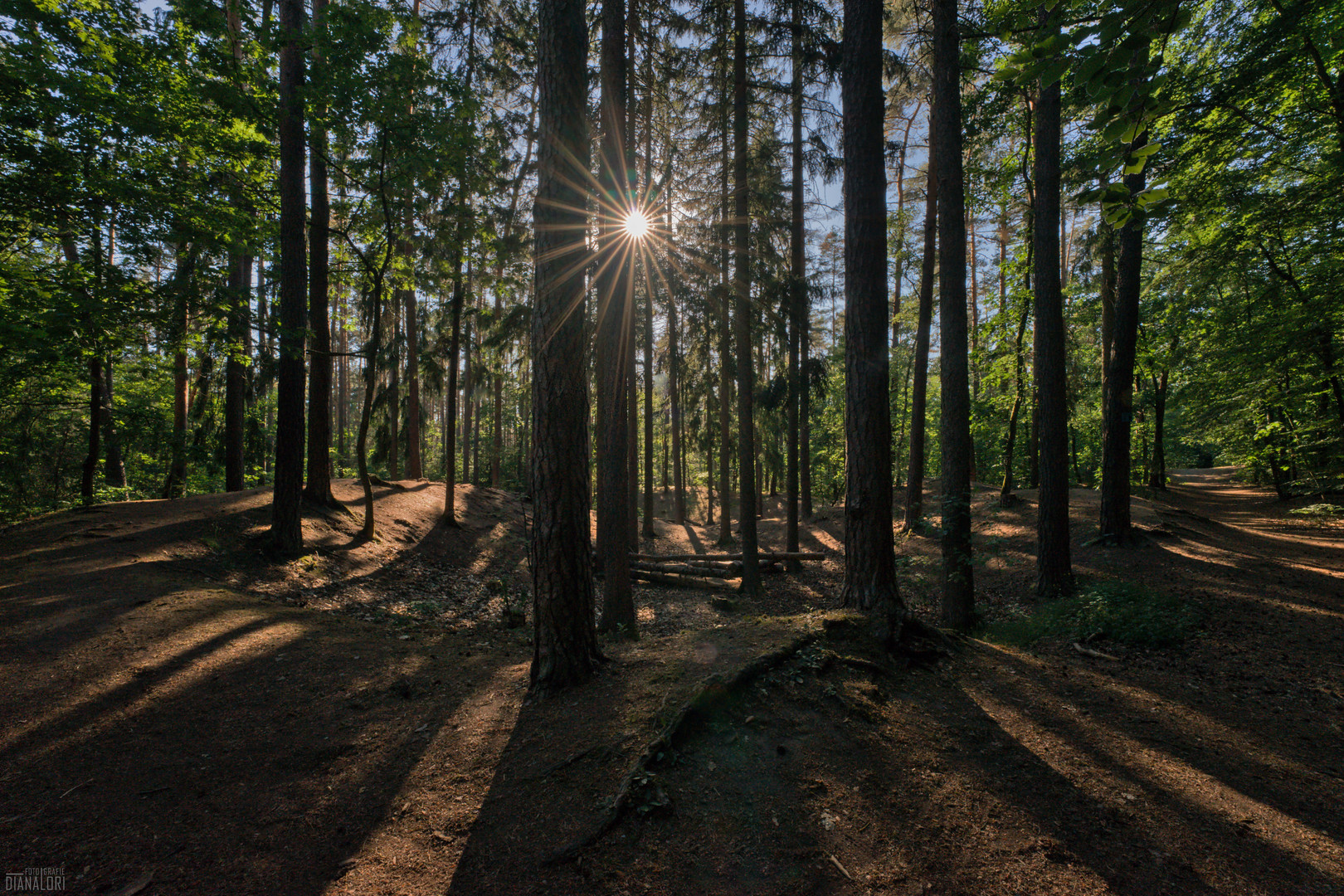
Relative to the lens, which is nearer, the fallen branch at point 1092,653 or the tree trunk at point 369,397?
the fallen branch at point 1092,653

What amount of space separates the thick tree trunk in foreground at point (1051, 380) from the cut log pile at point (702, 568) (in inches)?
229

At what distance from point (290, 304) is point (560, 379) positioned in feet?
27.2

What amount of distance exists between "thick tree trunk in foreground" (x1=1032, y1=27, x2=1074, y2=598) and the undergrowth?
64cm

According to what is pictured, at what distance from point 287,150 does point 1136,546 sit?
703 inches

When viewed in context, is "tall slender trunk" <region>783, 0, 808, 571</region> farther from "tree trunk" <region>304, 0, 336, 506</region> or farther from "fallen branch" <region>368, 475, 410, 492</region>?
"fallen branch" <region>368, 475, 410, 492</region>

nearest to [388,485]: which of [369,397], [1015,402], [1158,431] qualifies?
[369,397]

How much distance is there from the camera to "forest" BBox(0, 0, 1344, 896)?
2.88 metres

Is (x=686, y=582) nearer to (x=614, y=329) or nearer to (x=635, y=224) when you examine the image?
(x=614, y=329)

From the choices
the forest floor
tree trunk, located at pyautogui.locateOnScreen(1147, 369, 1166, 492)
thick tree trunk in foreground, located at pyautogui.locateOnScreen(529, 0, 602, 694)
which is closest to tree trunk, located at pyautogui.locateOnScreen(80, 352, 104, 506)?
the forest floor

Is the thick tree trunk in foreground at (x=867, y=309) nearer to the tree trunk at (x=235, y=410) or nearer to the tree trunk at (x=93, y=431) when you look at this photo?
the tree trunk at (x=235, y=410)

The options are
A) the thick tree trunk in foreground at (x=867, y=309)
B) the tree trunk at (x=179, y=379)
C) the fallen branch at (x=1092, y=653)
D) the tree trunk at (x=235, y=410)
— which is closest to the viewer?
the thick tree trunk in foreground at (x=867, y=309)

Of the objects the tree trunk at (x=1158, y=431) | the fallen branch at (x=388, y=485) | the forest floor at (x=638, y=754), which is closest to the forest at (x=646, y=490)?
the forest floor at (x=638, y=754)

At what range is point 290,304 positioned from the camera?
9273mm

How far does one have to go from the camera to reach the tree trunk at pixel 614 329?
6.59 metres
